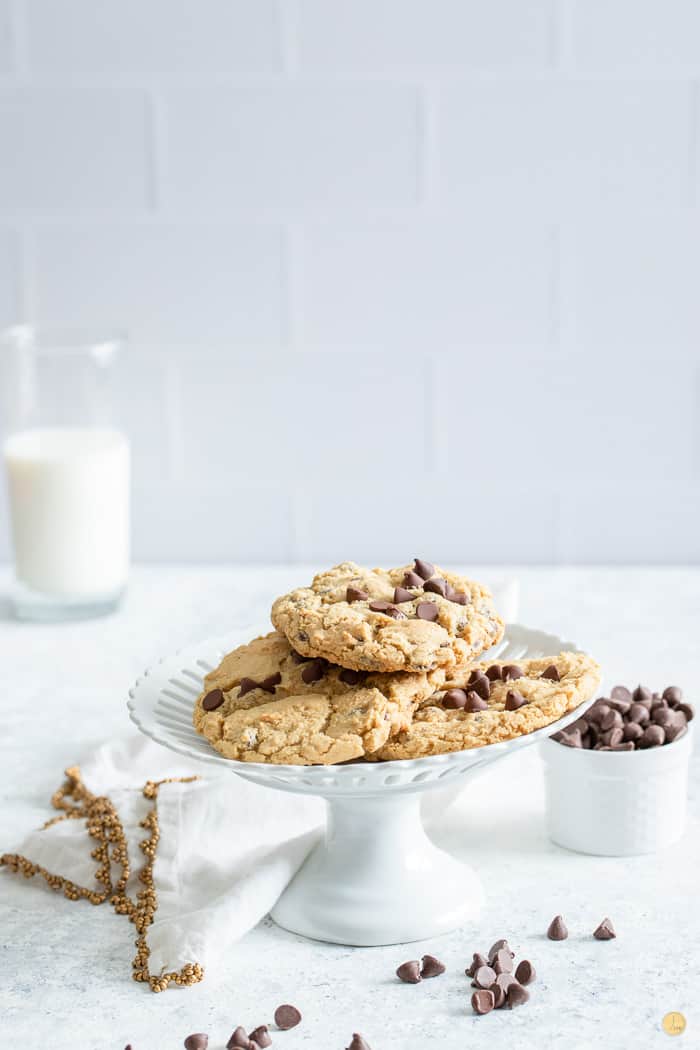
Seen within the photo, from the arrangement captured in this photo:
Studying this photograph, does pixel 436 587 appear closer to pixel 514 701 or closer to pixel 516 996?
pixel 514 701

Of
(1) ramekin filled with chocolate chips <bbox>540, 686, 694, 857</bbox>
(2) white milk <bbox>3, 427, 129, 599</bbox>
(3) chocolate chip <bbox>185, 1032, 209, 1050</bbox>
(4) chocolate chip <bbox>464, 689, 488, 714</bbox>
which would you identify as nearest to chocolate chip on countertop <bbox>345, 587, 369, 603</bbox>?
(4) chocolate chip <bbox>464, 689, 488, 714</bbox>

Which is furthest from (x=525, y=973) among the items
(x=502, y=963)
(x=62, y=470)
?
A: (x=62, y=470)

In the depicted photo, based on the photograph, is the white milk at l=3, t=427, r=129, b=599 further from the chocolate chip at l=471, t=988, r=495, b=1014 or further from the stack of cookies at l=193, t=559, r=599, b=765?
the chocolate chip at l=471, t=988, r=495, b=1014

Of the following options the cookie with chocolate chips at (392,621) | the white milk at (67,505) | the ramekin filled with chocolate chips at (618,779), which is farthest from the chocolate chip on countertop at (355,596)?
the white milk at (67,505)

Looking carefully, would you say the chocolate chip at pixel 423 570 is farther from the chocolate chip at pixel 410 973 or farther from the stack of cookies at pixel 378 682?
the chocolate chip at pixel 410 973

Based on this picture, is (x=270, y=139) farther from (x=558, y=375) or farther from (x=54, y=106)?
(x=558, y=375)

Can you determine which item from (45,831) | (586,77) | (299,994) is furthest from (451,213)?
(299,994)
